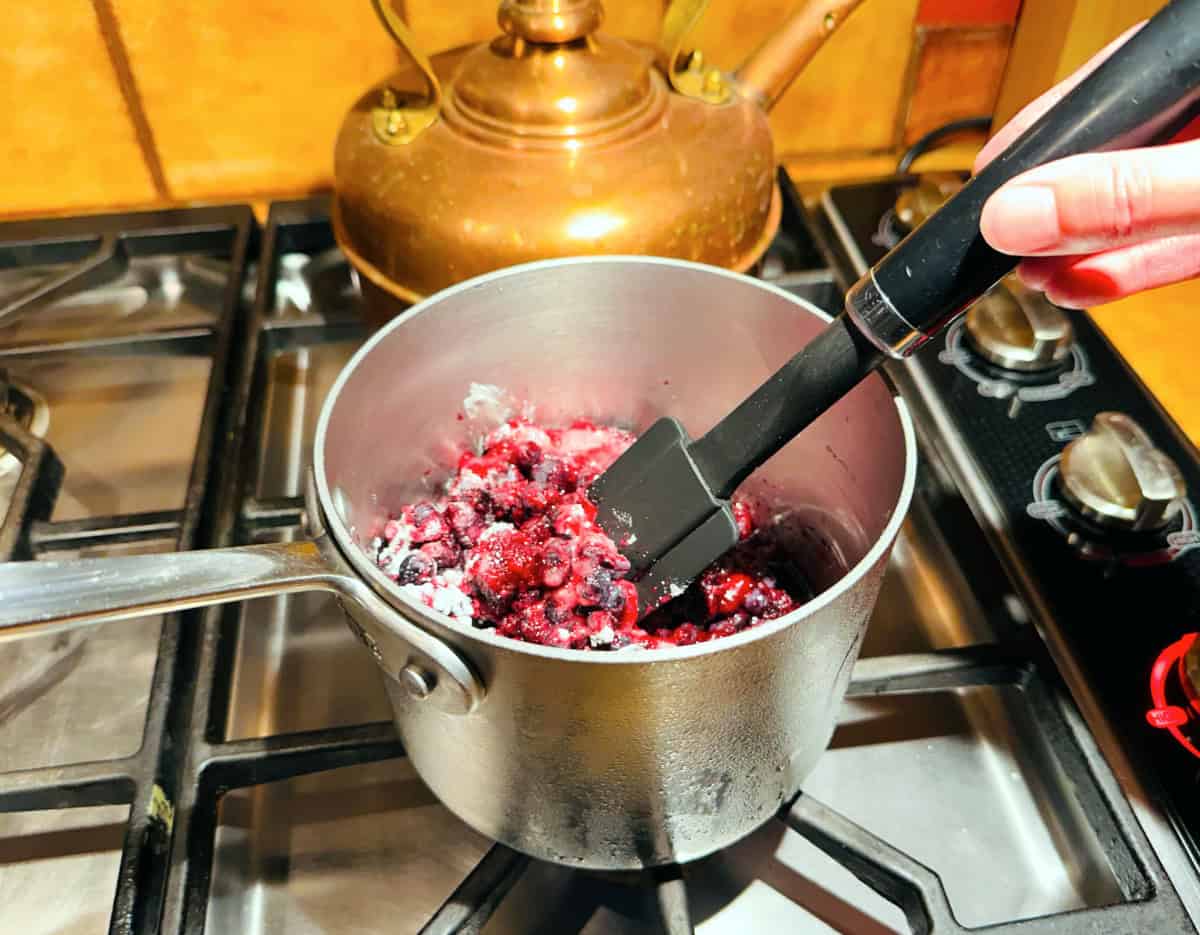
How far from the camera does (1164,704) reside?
1.46 ft

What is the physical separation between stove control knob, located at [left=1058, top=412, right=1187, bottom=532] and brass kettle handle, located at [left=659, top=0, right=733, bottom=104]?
311mm

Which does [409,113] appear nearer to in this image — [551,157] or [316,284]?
[551,157]

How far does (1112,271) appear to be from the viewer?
0.47 m

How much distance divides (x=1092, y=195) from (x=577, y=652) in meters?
0.23

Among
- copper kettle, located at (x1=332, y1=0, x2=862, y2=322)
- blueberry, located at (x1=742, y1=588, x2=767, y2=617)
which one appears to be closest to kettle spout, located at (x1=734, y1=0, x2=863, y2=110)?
copper kettle, located at (x1=332, y1=0, x2=862, y2=322)

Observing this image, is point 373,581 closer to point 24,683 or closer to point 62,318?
point 24,683

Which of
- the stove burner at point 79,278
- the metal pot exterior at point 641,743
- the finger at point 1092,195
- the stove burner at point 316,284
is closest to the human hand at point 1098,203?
the finger at point 1092,195

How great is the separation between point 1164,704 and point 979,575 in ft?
0.37

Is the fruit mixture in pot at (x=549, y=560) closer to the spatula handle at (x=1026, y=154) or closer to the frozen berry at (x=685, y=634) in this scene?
the frozen berry at (x=685, y=634)

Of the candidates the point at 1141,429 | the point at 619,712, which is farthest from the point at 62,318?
the point at 1141,429

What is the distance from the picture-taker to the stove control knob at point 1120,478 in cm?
50

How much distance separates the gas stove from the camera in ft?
1.38

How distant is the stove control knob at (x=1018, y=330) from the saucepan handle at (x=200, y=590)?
0.45 meters

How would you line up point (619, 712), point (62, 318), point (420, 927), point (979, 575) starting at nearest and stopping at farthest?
point (619, 712) < point (420, 927) < point (979, 575) < point (62, 318)
